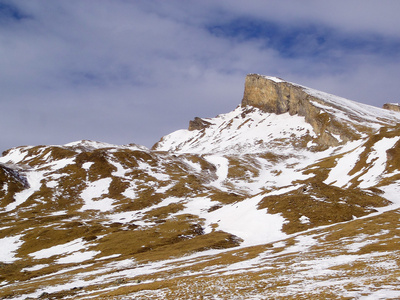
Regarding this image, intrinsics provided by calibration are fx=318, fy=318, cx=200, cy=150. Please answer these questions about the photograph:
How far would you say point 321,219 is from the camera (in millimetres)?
73375

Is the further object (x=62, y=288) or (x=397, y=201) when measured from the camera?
(x=397, y=201)

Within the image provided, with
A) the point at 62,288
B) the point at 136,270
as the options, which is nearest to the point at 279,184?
the point at 136,270

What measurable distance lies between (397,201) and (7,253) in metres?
100

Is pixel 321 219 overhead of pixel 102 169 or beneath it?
beneath

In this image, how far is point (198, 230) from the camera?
8600cm

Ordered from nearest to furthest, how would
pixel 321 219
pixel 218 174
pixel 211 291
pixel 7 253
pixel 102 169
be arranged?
pixel 211 291 → pixel 321 219 → pixel 7 253 → pixel 102 169 → pixel 218 174

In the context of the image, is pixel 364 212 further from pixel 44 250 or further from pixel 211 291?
pixel 44 250

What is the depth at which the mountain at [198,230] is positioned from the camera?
29391 mm

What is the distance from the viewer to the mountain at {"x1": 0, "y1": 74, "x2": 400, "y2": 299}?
96.4ft

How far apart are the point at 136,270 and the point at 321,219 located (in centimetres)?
4493

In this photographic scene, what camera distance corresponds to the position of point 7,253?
264ft

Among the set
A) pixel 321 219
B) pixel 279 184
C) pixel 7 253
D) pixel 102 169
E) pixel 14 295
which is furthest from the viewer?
pixel 102 169

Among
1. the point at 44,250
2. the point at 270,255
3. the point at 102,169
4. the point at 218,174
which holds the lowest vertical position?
the point at 270,255

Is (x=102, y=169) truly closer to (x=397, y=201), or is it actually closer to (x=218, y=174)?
(x=218, y=174)
